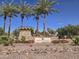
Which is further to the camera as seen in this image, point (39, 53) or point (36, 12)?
point (36, 12)

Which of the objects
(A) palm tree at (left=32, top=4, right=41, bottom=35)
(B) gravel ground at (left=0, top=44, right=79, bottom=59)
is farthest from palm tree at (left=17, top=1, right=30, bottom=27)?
(B) gravel ground at (left=0, top=44, right=79, bottom=59)

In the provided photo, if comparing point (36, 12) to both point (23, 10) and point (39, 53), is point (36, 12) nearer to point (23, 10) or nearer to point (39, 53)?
point (23, 10)

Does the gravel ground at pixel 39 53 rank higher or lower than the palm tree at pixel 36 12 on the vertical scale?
lower

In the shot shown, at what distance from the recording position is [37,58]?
1502 centimetres

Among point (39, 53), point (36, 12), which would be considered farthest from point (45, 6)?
point (39, 53)

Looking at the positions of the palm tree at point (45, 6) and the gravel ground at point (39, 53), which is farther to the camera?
the palm tree at point (45, 6)

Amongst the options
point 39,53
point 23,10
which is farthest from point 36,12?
point 39,53

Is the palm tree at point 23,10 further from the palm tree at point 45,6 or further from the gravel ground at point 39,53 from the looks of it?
the gravel ground at point 39,53

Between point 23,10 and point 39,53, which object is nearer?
point 39,53

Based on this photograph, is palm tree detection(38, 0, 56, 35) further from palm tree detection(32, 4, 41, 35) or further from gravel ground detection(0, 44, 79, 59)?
gravel ground detection(0, 44, 79, 59)

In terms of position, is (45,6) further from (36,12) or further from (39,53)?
(39,53)

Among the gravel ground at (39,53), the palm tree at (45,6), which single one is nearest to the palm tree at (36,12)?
the palm tree at (45,6)

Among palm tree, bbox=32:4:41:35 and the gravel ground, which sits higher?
palm tree, bbox=32:4:41:35

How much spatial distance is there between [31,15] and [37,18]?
309 cm
